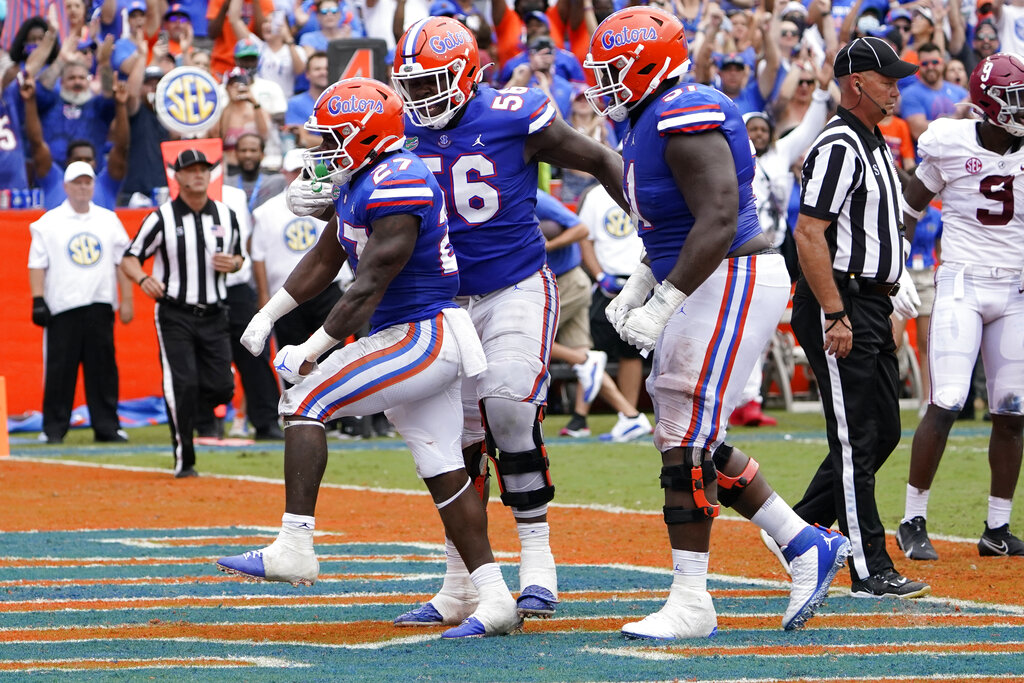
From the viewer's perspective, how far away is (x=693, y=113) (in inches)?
198

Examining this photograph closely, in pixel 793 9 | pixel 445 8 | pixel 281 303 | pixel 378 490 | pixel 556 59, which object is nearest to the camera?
pixel 281 303

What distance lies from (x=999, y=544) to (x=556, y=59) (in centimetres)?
1074

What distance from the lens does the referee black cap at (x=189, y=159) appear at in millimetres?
10977

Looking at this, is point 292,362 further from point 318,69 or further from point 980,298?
point 318,69

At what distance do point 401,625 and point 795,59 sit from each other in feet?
39.5

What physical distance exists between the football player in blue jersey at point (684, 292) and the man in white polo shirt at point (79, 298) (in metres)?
8.37

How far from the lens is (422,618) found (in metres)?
5.54

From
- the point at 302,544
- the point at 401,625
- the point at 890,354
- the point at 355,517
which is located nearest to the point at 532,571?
the point at 401,625

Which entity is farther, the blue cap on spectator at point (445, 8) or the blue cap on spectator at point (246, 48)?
the blue cap on spectator at point (445, 8)

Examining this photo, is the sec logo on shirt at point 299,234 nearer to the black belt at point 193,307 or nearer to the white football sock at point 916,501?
the black belt at point 193,307

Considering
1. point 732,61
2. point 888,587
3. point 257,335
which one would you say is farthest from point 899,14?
point 257,335

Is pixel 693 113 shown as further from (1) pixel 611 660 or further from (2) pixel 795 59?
(2) pixel 795 59

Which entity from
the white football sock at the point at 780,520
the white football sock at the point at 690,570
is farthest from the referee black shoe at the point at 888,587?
the white football sock at the point at 690,570

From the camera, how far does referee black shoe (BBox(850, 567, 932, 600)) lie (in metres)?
5.86
